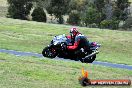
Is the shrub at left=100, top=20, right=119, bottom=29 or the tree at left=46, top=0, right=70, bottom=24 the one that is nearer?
the shrub at left=100, top=20, right=119, bottom=29

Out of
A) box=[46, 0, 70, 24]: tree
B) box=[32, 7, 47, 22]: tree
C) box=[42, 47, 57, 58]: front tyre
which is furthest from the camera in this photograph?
box=[46, 0, 70, 24]: tree

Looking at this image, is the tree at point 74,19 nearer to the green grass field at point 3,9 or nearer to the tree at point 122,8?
the tree at point 122,8

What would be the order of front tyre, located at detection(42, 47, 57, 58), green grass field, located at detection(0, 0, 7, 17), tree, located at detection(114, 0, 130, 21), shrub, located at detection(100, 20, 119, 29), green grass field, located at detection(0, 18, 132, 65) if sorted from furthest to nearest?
green grass field, located at detection(0, 0, 7, 17)
tree, located at detection(114, 0, 130, 21)
shrub, located at detection(100, 20, 119, 29)
green grass field, located at detection(0, 18, 132, 65)
front tyre, located at detection(42, 47, 57, 58)

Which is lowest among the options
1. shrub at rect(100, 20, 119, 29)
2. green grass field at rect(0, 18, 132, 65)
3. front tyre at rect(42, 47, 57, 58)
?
A: shrub at rect(100, 20, 119, 29)

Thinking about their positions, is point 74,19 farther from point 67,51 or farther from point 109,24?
point 67,51

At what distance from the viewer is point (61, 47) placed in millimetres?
20719

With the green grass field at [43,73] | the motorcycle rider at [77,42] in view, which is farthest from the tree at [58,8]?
the motorcycle rider at [77,42]

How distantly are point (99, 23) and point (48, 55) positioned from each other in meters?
46.1

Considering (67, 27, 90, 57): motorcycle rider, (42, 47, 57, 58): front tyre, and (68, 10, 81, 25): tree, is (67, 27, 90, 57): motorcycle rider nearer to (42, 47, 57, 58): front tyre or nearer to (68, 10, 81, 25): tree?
(42, 47, 57, 58): front tyre

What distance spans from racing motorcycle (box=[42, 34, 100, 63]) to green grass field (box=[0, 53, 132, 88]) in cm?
53

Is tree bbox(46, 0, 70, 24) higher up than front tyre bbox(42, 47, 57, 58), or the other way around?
front tyre bbox(42, 47, 57, 58)

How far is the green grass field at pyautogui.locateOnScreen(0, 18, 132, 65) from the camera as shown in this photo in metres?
34.3

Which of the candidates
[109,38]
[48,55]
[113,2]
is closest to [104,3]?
[113,2]

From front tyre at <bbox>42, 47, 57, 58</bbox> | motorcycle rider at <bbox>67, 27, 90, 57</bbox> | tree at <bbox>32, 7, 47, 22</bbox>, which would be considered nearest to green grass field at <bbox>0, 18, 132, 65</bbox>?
front tyre at <bbox>42, 47, 57, 58</bbox>
